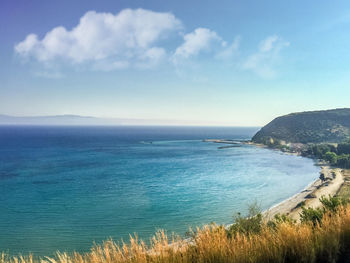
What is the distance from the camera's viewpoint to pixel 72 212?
2795 centimetres

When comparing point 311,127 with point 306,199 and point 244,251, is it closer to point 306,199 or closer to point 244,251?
point 306,199

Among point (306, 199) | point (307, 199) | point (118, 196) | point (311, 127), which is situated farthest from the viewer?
point (311, 127)

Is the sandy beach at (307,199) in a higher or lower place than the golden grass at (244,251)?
lower

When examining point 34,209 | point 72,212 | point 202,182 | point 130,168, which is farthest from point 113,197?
point 130,168

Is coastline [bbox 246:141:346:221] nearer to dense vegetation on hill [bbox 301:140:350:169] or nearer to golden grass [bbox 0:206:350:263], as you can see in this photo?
dense vegetation on hill [bbox 301:140:350:169]

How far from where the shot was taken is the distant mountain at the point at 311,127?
104688 mm

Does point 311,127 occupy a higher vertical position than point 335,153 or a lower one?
higher

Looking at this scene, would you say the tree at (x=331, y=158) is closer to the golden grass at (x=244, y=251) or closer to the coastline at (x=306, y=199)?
the coastline at (x=306, y=199)

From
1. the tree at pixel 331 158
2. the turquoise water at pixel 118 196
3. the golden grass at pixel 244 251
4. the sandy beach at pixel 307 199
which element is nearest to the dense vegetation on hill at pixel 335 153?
the tree at pixel 331 158

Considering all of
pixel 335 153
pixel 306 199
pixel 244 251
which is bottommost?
pixel 306 199

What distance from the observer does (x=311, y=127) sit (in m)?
118

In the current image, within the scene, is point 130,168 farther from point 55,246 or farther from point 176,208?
point 55,246

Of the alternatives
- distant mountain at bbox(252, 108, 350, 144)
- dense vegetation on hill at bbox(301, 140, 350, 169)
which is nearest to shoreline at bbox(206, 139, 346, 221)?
dense vegetation on hill at bbox(301, 140, 350, 169)

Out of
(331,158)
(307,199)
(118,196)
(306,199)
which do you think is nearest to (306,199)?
(306,199)
